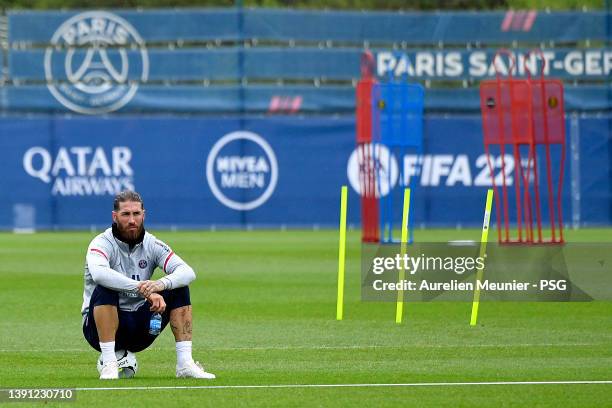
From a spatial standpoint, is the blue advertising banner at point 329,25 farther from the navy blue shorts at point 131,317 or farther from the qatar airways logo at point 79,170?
the navy blue shorts at point 131,317

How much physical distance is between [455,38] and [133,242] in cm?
2663

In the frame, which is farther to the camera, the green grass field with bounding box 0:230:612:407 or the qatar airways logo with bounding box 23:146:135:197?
the qatar airways logo with bounding box 23:146:135:197

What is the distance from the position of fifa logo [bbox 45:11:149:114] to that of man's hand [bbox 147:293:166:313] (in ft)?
84.1

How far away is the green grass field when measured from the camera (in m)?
9.62

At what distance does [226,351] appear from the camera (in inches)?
495

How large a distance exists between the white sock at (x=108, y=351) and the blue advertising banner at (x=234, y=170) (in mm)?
24174

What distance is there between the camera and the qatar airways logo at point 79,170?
3447cm

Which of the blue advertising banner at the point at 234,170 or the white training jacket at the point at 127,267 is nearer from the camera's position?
the white training jacket at the point at 127,267

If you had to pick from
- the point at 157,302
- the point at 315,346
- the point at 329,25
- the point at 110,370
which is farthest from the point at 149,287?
the point at 329,25

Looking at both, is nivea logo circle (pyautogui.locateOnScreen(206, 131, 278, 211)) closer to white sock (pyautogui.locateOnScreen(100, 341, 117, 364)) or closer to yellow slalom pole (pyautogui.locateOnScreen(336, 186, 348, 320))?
yellow slalom pole (pyautogui.locateOnScreen(336, 186, 348, 320))

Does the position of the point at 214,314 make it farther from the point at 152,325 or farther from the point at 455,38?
the point at 455,38

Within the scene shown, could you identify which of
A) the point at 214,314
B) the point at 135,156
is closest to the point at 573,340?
the point at 214,314

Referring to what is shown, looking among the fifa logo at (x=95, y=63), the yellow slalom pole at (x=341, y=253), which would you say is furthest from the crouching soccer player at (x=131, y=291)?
the fifa logo at (x=95, y=63)

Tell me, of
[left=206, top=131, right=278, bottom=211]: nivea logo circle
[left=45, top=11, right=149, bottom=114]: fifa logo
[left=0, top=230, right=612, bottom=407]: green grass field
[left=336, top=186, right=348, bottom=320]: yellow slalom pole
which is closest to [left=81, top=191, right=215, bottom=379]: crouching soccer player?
[left=0, top=230, right=612, bottom=407]: green grass field
